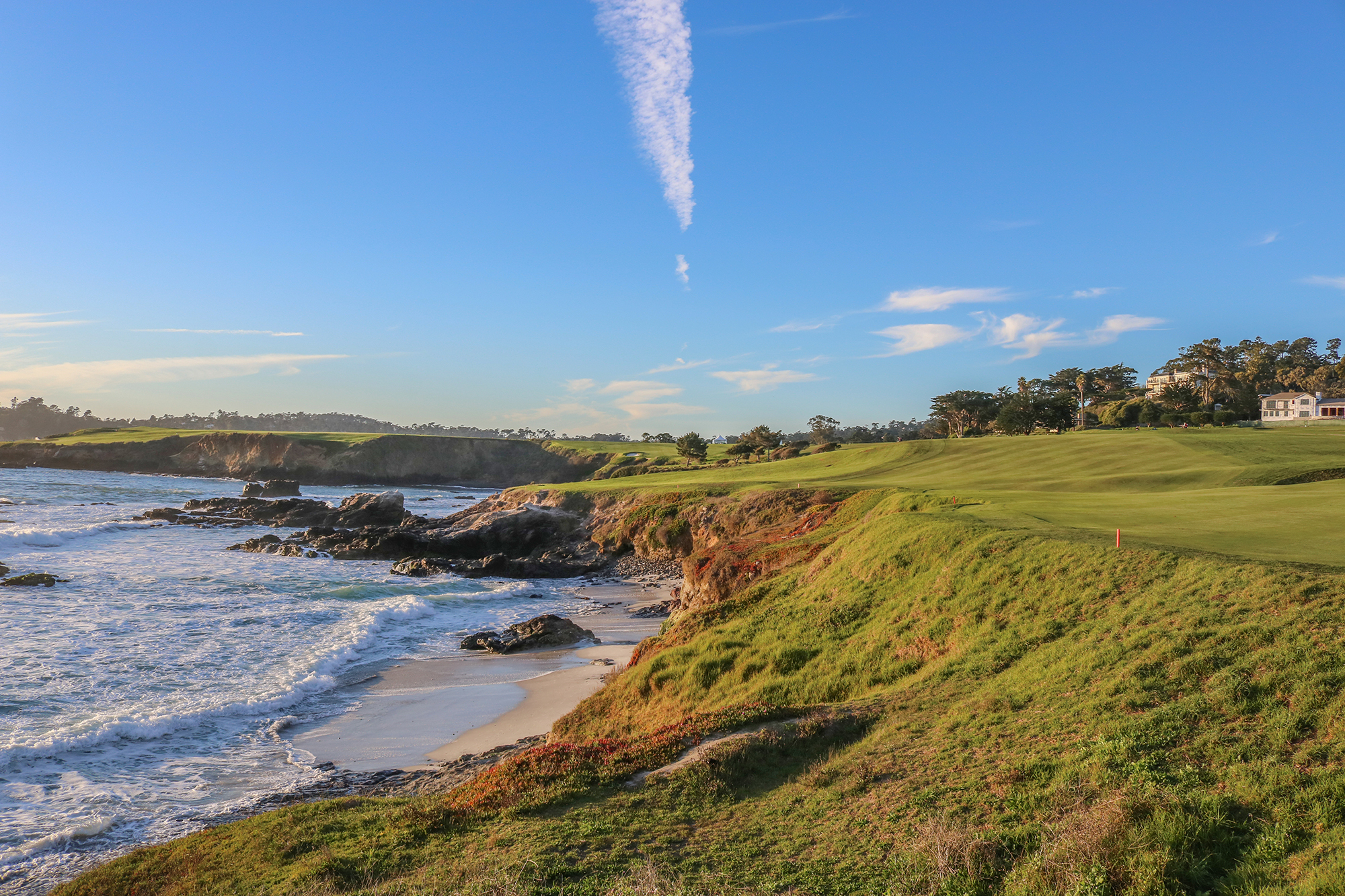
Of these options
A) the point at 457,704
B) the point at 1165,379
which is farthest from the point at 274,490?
the point at 1165,379

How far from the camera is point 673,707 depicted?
49.4ft

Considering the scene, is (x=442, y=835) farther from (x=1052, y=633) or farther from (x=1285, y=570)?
(x=1285, y=570)

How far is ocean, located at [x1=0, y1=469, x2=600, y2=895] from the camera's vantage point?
12.8m

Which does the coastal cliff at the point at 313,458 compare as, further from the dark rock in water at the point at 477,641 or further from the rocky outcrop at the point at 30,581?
the dark rock in water at the point at 477,641

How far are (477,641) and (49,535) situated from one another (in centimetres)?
4508

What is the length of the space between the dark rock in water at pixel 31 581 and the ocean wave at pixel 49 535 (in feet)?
58.1

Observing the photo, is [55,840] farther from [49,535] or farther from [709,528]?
[49,535]

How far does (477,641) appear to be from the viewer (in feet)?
87.7

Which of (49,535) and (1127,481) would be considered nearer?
(1127,481)

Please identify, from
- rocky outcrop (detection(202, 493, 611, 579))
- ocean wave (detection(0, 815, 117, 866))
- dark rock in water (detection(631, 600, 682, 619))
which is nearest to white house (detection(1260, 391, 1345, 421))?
rocky outcrop (detection(202, 493, 611, 579))

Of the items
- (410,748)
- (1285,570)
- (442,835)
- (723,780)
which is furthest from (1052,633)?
(410,748)

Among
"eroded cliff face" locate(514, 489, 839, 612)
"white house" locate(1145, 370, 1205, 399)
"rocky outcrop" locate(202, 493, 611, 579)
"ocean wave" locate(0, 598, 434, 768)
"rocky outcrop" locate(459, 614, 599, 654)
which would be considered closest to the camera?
"ocean wave" locate(0, 598, 434, 768)

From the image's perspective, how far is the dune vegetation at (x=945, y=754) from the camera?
6.83 metres

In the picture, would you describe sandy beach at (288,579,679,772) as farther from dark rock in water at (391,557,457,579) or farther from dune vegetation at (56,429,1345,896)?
dark rock in water at (391,557,457,579)
